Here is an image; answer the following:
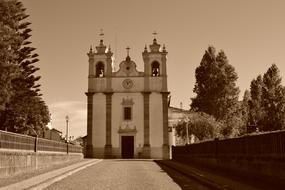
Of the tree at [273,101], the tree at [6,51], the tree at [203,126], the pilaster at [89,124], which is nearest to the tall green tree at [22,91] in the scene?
the tree at [6,51]

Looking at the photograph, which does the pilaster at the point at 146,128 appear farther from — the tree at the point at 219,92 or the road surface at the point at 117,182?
the road surface at the point at 117,182

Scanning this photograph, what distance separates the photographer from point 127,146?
171 ft

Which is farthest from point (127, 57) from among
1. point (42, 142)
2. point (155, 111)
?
point (42, 142)

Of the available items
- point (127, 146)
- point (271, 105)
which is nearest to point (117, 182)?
point (127, 146)

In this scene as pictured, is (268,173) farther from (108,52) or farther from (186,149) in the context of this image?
(108,52)

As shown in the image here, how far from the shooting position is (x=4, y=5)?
3008cm

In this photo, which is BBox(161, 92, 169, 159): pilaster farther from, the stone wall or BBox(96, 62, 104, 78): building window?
the stone wall

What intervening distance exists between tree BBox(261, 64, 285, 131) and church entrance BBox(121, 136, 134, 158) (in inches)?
626

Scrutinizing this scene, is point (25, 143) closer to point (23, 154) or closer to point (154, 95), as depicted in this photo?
point (23, 154)

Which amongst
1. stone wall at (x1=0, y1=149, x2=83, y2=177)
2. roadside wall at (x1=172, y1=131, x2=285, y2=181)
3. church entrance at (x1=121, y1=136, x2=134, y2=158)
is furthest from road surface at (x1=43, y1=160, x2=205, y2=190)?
church entrance at (x1=121, y1=136, x2=134, y2=158)

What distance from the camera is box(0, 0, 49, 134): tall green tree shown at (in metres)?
31.5

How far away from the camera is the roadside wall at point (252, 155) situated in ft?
40.6

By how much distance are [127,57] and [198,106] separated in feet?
36.7

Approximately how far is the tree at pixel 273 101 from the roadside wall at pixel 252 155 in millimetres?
27340
